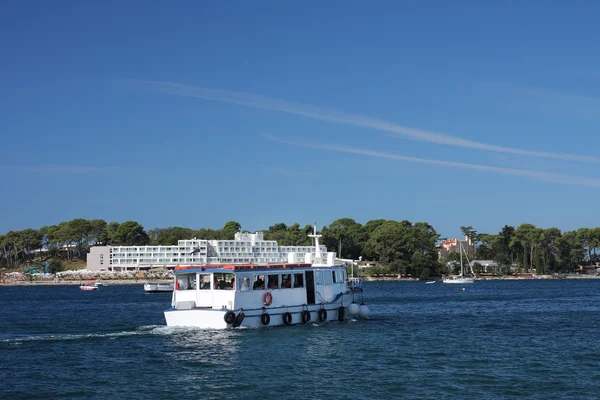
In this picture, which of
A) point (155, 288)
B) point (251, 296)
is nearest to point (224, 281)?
point (251, 296)

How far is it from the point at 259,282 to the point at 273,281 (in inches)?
52.2

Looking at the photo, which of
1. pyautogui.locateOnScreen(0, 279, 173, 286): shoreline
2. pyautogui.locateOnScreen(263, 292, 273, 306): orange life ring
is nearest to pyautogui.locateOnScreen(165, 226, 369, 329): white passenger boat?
pyautogui.locateOnScreen(263, 292, 273, 306): orange life ring

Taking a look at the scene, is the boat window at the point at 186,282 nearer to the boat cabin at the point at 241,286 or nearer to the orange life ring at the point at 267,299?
the boat cabin at the point at 241,286

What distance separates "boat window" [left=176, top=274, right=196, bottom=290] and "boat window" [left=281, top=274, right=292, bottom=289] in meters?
6.28

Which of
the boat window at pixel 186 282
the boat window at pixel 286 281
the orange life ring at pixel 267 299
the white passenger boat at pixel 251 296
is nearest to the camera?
the white passenger boat at pixel 251 296

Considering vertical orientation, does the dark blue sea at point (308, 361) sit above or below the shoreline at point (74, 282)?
below

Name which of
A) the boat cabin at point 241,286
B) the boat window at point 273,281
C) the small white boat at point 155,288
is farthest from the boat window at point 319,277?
the small white boat at point 155,288

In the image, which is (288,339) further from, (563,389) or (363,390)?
(563,389)

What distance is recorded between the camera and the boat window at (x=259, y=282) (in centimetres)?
4681

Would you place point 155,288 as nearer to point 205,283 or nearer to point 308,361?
point 205,283

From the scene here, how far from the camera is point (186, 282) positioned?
47219 millimetres

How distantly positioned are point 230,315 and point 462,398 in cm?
2025

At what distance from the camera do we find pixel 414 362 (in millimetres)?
34938

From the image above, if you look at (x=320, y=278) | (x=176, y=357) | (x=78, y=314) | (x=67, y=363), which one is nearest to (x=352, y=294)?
(x=320, y=278)
